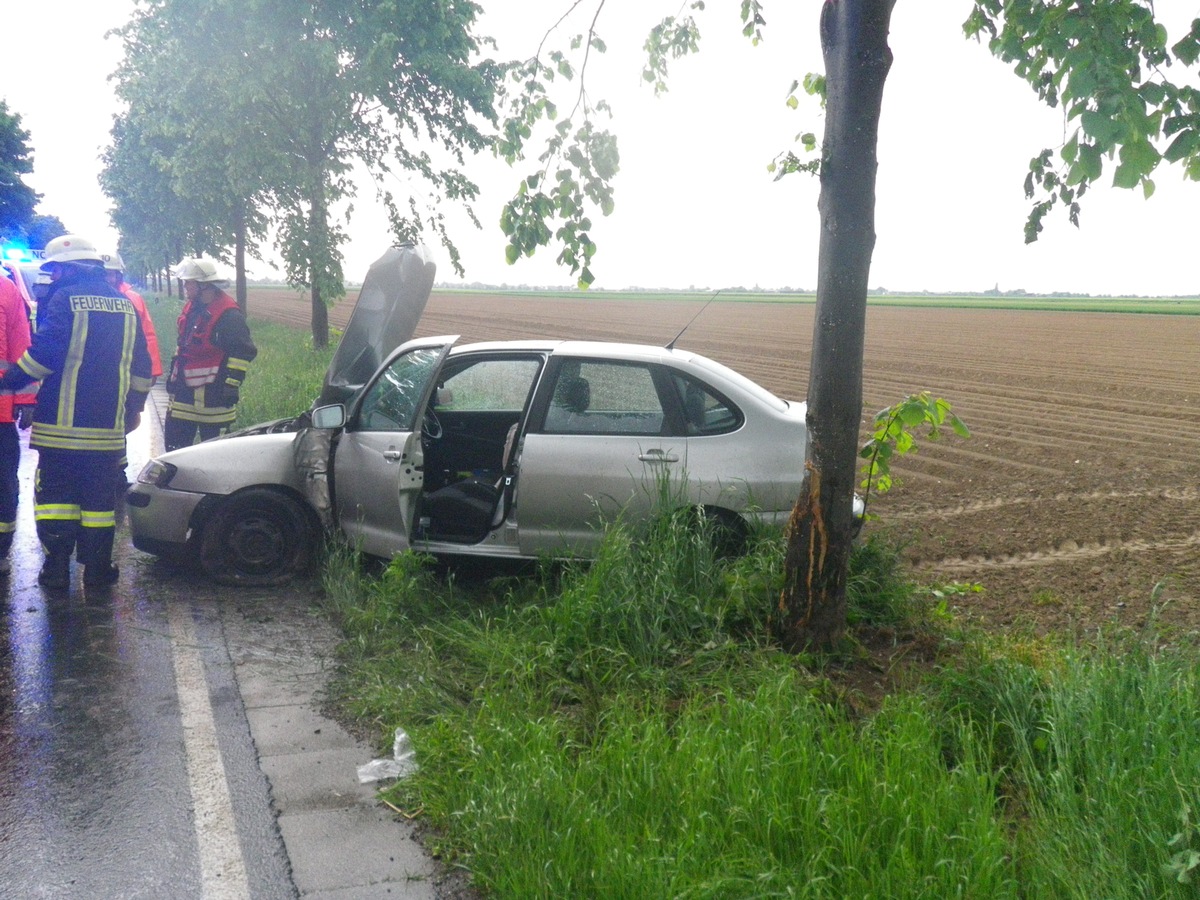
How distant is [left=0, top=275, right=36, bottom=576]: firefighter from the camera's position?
7.04 m

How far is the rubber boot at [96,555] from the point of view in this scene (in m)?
6.86

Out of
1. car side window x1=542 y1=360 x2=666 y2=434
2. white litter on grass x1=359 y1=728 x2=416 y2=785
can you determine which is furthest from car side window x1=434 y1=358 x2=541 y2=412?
white litter on grass x1=359 y1=728 x2=416 y2=785

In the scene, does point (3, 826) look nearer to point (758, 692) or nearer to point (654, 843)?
point (654, 843)

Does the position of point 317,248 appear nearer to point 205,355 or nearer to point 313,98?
point 313,98

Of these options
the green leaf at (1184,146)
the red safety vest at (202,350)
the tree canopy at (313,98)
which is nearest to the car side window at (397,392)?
the red safety vest at (202,350)

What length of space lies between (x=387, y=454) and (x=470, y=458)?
0.97m

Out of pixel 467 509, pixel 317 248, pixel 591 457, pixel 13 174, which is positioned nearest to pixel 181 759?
pixel 467 509

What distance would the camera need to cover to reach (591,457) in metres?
6.10

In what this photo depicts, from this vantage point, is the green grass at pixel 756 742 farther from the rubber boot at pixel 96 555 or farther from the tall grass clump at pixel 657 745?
the rubber boot at pixel 96 555

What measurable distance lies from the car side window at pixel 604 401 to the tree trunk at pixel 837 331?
4.42 feet

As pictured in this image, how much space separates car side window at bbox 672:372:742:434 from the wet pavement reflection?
2786 millimetres

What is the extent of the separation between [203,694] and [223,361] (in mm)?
4709

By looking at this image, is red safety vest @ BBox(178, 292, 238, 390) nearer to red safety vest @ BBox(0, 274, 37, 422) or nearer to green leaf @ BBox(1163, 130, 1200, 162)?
red safety vest @ BBox(0, 274, 37, 422)

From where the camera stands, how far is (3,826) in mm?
3803
